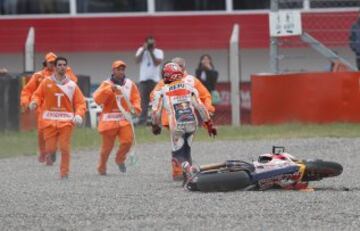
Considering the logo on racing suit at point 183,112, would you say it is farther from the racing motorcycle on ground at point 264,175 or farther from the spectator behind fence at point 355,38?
the spectator behind fence at point 355,38

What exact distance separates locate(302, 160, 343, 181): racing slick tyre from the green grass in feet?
27.0

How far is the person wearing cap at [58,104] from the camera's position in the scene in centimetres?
1762

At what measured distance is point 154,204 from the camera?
42.1 ft

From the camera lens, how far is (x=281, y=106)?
81.0 ft

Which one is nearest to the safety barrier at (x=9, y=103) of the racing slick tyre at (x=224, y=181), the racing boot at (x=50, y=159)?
the racing boot at (x=50, y=159)

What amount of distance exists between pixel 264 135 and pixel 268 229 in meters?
12.2

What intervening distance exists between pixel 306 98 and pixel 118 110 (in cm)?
707

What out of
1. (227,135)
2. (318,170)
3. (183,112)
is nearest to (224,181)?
(318,170)

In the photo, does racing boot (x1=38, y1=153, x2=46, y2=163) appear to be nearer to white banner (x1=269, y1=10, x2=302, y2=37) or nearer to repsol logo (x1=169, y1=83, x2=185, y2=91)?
repsol logo (x1=169, y1=83, x2=185, y2=91)

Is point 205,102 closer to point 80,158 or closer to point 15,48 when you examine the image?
point 80,158

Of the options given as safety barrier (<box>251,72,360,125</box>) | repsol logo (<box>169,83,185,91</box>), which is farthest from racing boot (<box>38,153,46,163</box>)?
safety barrier (<box>251,72,360,125</box>)

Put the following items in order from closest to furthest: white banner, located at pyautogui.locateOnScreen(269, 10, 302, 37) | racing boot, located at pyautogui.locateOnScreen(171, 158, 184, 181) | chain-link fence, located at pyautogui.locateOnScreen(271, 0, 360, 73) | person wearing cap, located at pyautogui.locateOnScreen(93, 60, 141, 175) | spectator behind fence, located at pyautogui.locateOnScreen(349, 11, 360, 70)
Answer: racing boot, located at pyautogui.locateOnScreen(171, 158, 184, 181)
person wearing cap, located at pyautogui.locateOnScreen(93, 60, 141, 175)
white banner, located at pyautogui.locateOnScreen(269, 10, 302, 37)
spectator behind fence, located at pyautogui.locateOnScreen(349, 11, 360, 70)
chain-link fence, located at pyautogui.locateOnScreen(271, 0, 360, 73)

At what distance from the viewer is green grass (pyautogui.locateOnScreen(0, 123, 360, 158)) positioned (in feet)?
74.5

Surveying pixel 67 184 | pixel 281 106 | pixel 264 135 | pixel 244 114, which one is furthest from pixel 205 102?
pixel 244 114
